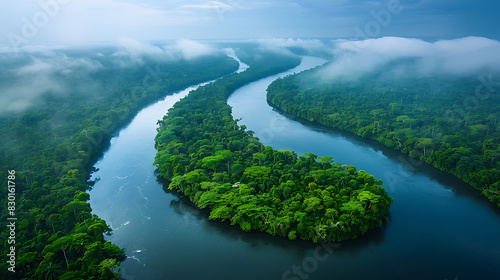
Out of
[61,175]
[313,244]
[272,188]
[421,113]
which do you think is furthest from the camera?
[421,113]

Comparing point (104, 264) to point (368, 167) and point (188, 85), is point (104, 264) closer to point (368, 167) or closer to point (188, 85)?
point (368, 167)

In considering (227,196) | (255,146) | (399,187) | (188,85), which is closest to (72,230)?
(227,196)

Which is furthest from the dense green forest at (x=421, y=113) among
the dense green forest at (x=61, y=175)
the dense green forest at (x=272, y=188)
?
the dense green forest at (x=61, y=175)

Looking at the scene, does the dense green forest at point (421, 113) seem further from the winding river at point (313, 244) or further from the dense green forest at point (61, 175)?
the dense green forest at point (61, 175)

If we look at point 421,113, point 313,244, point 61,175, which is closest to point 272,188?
point 313,244

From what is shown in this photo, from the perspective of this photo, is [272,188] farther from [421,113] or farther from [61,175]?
[421,113]

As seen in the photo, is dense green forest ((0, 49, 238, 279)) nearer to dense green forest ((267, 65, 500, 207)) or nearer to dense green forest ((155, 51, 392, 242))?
dense green forest ((155, 51, 392, 242))

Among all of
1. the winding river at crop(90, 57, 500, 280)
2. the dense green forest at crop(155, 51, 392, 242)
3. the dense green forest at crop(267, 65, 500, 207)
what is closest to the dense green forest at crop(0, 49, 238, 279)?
the winding river at crop(90, 57, 500, 280)
